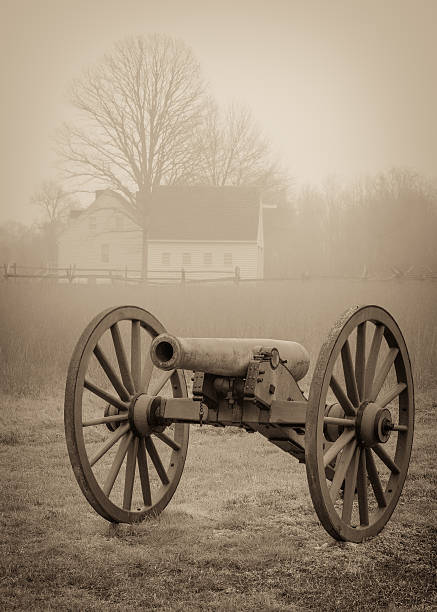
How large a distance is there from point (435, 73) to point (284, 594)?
2736 cm

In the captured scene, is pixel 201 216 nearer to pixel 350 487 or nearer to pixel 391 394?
pixel 391 394

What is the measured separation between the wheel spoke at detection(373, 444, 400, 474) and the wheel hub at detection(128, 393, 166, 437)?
4.76ft

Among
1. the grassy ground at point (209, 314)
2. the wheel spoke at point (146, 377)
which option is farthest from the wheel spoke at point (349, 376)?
the grassy ground at point (209, 314)

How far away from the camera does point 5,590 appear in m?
4.11

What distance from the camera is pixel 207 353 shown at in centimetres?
451

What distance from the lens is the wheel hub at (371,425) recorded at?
15.4 ft

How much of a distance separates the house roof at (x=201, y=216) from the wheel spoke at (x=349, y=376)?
3201cm

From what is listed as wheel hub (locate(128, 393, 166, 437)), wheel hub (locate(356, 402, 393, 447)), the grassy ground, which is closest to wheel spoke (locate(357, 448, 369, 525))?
wheel hub (locate(356, 402, 393, 447))

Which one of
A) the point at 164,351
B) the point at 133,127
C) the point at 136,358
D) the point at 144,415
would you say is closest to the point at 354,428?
the point at 164,351

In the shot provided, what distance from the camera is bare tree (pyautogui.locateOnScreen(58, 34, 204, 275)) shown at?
101 feet

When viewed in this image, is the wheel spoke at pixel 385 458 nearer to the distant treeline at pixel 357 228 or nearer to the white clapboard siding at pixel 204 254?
the distant treeline at pixel 357 228

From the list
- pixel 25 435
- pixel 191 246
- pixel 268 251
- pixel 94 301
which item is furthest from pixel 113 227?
pixel 25 435

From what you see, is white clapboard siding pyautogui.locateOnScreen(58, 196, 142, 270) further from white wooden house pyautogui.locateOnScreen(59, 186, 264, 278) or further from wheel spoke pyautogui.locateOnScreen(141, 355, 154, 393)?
wheel spoke pyautogui.locateOnScreen(141, 355, 154, 393)

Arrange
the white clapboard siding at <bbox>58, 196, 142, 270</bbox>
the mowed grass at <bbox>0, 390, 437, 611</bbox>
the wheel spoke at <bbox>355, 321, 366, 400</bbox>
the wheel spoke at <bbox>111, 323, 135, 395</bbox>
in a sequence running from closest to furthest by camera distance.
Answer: the mowed grass at <bbox>0, 390, 437, 611</bbox>
the wheel spoke at <bbox>355, 321, 366, 400</bbox>
the wheel spoke at <bbox>111, 323, 135, 395</bbox>
the white clapboard siding at <bbox>58, 196, 142, 270</bbox>
